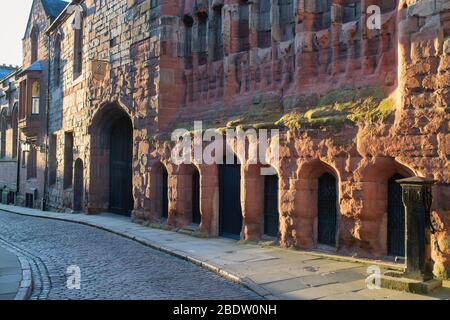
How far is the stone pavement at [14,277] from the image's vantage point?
212 inches

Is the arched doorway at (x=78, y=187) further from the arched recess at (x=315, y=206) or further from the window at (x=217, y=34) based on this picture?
the arched recess at (x=315, y=206)

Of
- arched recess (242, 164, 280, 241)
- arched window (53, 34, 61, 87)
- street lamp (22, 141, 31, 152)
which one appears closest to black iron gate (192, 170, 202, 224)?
arched recess (242, 164, 280, 241)

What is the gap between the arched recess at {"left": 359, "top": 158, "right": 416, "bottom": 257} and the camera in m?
7.13

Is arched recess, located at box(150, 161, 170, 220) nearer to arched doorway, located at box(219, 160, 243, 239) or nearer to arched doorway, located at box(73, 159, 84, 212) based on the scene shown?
arched doorway, located at box(219, 160, 243, 239)

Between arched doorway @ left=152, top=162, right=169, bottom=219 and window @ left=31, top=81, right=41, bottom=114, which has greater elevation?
window @ left=31, top=81, right=41, bottom=114

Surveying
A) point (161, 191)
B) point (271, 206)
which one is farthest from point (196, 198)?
point (271, 206)

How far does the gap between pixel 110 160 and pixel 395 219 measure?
419 inches

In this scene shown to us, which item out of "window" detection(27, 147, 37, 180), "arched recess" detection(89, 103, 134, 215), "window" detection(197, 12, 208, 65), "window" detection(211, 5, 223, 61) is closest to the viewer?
"window" detection(211, 5, 223, 61)

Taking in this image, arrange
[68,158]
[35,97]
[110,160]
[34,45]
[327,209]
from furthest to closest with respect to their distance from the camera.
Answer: [34,45] < [35,97] < [68,158] < [110,160] < [327,209]

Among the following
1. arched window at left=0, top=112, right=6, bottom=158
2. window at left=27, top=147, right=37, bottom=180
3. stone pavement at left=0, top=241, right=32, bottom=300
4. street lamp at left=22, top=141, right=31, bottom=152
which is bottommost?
stone pavement at left=0, top=241, right=32, bottom=300

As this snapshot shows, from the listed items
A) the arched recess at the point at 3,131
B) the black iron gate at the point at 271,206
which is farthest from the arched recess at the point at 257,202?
the arched recess at the point at 3,131

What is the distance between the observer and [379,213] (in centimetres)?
716

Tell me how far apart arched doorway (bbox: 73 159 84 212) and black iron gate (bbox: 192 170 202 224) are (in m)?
6.99

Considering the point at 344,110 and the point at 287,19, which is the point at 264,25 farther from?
the point at 344,110
